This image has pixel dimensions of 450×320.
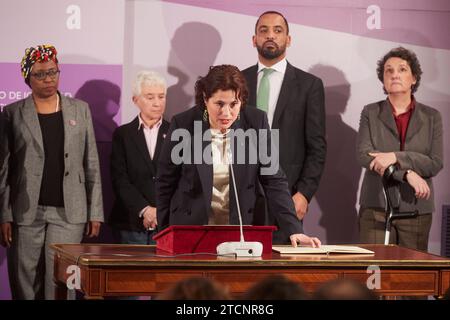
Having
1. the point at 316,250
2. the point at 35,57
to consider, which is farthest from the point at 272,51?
the point at 316,250

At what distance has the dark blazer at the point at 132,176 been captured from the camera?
733cm

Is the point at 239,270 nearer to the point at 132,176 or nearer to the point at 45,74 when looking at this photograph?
the point at 132,176

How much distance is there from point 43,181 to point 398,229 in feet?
8.50

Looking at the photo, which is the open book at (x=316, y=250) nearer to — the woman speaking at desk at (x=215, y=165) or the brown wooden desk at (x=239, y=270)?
the brown wooden desk at (x=239, y=270)

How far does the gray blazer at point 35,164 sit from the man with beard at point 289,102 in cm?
134

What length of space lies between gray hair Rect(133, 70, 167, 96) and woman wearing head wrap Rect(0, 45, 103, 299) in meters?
0.45

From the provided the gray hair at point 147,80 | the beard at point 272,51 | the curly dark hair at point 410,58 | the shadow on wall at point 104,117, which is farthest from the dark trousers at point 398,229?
the shadow on wall at point 104,117

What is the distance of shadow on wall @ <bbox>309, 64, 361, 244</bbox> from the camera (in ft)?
26.2

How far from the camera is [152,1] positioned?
779 centimetres

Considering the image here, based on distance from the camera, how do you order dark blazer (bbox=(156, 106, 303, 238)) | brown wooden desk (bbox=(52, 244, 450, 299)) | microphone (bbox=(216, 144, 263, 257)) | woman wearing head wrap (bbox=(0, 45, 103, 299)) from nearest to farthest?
1. brown wooden desk (bbox=(52, 244, 450, 299))
2. microphone (bbox=(216, 144, 263, 257))
3. dark blazer (bbox=(156, 106, 303, 238))
4. woman wearing head wrap (bbox=(0, 45, 103, 299))

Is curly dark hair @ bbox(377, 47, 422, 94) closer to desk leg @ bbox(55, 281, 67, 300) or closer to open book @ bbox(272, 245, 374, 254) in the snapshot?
open book @ bbox(272, 245, 374, 254)

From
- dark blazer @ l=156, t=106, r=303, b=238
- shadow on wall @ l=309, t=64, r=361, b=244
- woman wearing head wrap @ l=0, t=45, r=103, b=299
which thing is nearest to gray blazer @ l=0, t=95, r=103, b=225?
woman wearing head wrap @ l=0, t=45, r=103, b=299

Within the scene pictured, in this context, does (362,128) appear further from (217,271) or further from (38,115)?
(217,271)

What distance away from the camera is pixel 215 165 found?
223 inches
